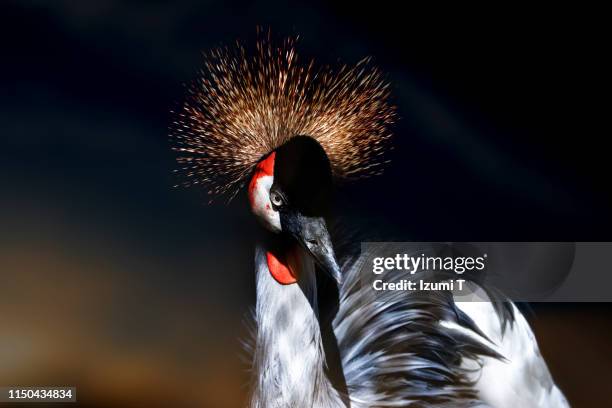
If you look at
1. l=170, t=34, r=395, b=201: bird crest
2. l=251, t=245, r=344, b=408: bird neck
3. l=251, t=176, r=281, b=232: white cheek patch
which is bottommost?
l=251, t=245, r=344, b=408: bird neck

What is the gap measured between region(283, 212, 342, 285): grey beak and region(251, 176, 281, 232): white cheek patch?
1.5 inches

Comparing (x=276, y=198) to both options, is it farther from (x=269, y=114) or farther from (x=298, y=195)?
(x=269, y=114)

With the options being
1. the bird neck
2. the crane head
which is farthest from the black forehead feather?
the bird neck

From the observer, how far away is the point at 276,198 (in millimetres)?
1870

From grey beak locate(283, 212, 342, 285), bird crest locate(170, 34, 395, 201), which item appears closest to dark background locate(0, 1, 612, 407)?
bird crest locate(170, 34, 395, 201)

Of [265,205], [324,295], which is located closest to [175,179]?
[265,205]

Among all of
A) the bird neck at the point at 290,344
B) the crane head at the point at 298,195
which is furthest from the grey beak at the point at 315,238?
the bird neck at the point at 290,344

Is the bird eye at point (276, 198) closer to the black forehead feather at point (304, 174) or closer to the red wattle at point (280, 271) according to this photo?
the black forehead feather at point (304, 174)

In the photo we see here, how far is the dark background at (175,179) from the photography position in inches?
77.8

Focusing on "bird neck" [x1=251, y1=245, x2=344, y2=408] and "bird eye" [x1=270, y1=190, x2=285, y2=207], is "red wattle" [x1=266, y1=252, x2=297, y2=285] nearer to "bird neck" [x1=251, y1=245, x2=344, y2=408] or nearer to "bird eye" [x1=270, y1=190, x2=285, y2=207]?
"bird neck" [x1=251, y1=245, x2=344, y2=408]

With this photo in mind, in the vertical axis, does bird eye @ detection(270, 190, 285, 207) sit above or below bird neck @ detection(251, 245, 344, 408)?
above

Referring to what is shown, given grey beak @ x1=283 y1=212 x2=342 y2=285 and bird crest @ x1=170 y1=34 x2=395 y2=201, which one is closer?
grey beak @ x1=283 y1=212 x2=342 y2=285

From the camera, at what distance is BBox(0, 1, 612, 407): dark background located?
77.8 inches

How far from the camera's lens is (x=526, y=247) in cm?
199
